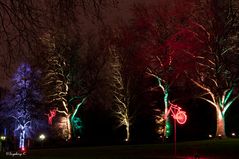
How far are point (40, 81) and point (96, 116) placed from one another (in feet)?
36.0

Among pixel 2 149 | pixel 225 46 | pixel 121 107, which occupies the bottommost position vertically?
pixel 2 149

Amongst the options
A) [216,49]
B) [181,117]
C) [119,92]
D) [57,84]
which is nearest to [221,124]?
[216,49]

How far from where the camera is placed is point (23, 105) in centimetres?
6206

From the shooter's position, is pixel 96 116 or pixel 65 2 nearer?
pixel 65 2

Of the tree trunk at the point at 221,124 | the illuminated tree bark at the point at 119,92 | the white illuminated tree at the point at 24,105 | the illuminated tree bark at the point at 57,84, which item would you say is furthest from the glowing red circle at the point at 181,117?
the white illuminated tree at the point at 24,105

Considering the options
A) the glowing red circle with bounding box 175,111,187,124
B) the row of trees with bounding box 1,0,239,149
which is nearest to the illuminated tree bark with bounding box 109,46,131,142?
the row of trees with bounding box 1,0,239,149

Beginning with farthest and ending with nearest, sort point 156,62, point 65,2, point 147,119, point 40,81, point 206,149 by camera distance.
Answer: point 147,119 < point 40,81 < point 156,62 < point 206,149 < point 65,2

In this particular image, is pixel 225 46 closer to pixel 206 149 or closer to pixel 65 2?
pixel 206 149

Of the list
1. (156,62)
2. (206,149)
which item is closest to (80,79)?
(156,62)

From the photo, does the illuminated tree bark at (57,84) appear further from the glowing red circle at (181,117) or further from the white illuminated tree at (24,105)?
the glowing red circle at (181,117)

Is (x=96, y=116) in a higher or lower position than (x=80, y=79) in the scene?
lower

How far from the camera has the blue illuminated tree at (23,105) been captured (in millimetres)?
61750

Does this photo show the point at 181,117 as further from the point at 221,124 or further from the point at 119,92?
the point at 119,92

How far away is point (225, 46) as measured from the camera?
41.8 m
